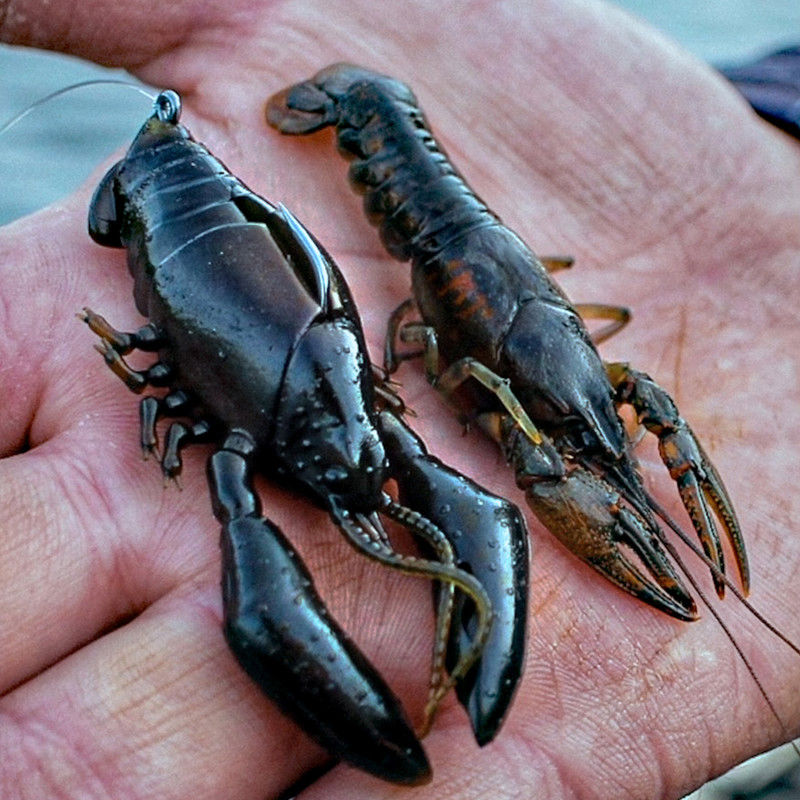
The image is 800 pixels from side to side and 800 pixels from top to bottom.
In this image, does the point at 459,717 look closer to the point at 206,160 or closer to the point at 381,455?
the point at 381,455

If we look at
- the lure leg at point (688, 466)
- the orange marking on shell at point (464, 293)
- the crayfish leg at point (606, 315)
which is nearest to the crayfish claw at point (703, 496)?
the lure leg at point (688, 466)

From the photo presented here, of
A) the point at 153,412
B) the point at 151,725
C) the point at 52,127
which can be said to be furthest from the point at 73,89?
the point at 151,725

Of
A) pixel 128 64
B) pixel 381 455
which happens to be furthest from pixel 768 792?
pixel 128 64

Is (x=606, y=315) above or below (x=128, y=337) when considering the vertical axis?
below

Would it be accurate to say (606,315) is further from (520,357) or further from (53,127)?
(53,127)

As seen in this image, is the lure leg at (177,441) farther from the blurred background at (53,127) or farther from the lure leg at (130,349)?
the blurred background at (53,127)

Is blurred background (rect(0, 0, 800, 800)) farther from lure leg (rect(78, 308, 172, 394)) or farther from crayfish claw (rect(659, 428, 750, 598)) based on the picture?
crayfish claw (rect(659, 428, 750, 598))

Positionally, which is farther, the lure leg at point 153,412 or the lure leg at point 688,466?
the lure leg at point 688,466
